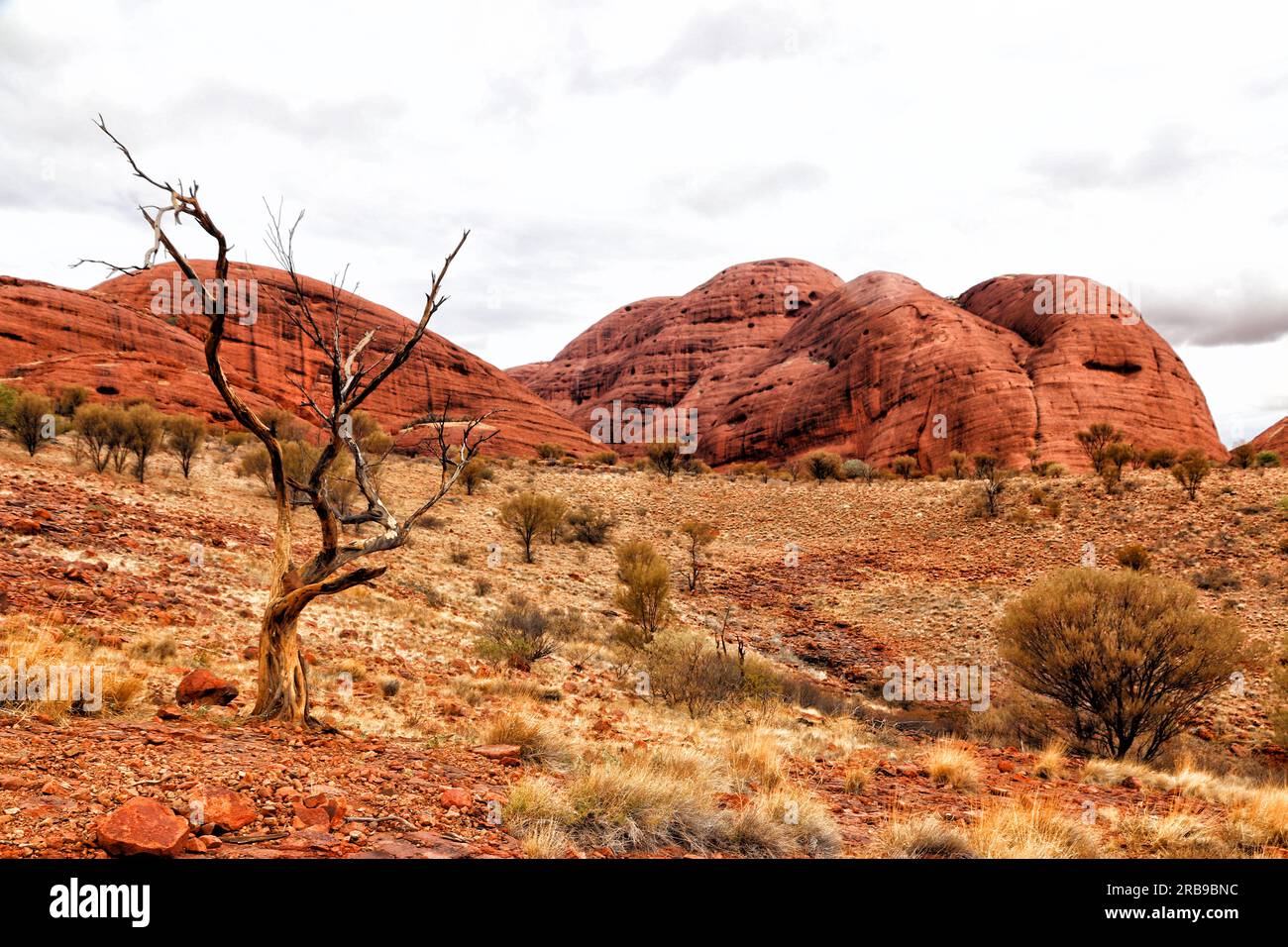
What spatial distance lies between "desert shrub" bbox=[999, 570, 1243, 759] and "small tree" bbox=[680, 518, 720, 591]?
10.4 meters

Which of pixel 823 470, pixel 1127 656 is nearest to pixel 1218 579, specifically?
pixel 1127 656

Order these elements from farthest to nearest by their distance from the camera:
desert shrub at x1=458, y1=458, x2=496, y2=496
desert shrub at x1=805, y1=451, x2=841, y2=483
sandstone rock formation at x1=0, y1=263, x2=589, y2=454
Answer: desert shrub at x1=805, y1=451, x2=841, y2=483 → sandstone rock formation at x1=0, y1=263, x2=589, y2=454 → desert shrub at x1=458, y1=458, x2=496, y2=496

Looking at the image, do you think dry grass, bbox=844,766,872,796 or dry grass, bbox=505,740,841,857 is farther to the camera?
dry grass, bbox=844,766,872,796

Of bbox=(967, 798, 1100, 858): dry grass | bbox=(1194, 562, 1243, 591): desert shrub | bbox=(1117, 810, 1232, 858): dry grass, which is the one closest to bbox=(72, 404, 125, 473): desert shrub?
bbox=(967, 798, 1100, 858): dry grass

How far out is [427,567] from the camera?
1535 centimetres

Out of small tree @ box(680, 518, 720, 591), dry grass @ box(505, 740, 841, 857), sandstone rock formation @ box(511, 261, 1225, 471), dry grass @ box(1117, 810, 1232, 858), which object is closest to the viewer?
dry grass @ box(505, 740, 841, 857)

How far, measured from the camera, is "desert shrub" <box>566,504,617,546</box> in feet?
72.0

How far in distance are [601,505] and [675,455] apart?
8.63 m

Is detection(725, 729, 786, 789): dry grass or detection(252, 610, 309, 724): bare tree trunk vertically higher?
detection(252, 610, 309, 724): bare tree trunk

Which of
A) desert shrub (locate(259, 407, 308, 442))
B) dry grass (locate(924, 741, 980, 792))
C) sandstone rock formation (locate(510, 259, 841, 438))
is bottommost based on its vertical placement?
dry grass (locate(924, 741, 980, 792))

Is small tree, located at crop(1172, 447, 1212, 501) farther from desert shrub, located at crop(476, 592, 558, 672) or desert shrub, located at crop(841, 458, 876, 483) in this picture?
desert shrub, located at crop(476, 592, 558, 672)
